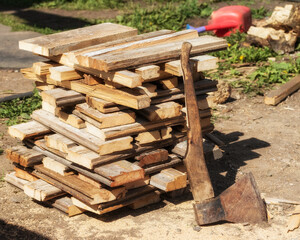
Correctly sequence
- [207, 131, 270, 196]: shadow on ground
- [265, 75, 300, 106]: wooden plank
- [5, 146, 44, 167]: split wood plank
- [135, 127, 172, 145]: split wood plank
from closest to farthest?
[135, 127, 172, 145]: split wood plank → [5, 146, 44, 167]: split wood plank → [207, 131, 270, 196]: shadow on ground → [265, 75, 300, 106]: wooden plank

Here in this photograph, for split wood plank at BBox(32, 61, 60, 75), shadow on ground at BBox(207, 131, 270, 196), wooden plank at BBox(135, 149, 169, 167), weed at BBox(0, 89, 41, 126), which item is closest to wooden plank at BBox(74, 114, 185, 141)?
wooden plank at BBox(135, 149, 169, 167)

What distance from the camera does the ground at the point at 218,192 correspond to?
15.3 ft

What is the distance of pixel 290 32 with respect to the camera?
31.7 feet

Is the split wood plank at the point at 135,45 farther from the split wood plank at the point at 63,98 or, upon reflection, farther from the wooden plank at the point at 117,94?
the split wood plank at the point at 63,98

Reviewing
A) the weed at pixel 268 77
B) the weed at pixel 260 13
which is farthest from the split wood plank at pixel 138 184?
the weed at pixel 260 13

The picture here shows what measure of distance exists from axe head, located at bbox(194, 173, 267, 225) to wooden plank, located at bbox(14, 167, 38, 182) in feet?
5.75

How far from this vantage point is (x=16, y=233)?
4707 mm

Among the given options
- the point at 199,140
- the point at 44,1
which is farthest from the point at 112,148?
the point at 44,1

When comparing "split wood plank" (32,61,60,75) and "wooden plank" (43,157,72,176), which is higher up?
"split wood plank" (32,61,60,75)

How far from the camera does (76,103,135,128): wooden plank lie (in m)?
4.57

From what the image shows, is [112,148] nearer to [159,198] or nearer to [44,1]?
[159,198]

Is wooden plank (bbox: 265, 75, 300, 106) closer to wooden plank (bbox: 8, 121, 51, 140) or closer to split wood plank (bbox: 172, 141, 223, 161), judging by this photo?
split wood plank (bbox: 172, 141, 223, 161)

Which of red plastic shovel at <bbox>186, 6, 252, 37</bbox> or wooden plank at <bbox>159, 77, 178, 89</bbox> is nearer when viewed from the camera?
wooden plank at <bbox>159, 77, 178, 89</bbox>

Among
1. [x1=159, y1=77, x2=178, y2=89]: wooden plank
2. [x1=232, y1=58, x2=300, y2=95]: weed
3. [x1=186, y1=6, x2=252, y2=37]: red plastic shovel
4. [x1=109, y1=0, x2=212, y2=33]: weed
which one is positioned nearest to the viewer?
[x1=159, y1=77, x2=178, y2=89]: wooden plank
